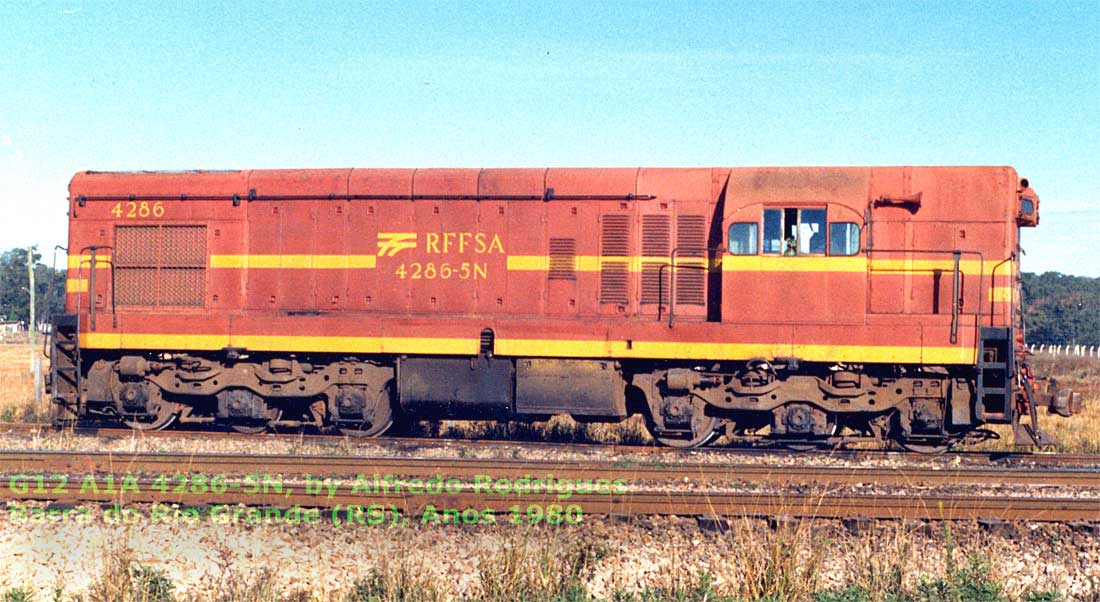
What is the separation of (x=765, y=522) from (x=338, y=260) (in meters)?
7.61

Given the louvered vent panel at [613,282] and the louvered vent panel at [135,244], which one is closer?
the louvered vent panel at [613,282]

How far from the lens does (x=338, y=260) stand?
521 inches

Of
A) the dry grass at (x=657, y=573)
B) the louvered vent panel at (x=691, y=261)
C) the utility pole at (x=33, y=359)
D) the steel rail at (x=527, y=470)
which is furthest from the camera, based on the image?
the utility pole at (x=33, y=359)

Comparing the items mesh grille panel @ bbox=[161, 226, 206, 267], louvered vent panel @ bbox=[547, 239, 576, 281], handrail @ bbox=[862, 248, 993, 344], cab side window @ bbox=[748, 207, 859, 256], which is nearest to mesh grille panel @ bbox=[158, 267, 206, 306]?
mesh grille panel @ bbox=[161, 226, 206, 267]

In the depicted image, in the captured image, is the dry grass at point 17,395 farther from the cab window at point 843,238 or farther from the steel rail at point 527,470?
the cab window at point 843,238

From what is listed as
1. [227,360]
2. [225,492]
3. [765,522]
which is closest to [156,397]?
[227,360]

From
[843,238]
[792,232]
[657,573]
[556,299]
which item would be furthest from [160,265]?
[657,573]

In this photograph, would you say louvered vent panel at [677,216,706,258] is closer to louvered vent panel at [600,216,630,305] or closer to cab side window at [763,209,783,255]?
louvered vent panel at [600,216,630,305]

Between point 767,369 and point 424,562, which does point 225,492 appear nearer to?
point 424,562

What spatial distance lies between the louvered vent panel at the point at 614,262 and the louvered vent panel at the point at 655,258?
8.8 inches

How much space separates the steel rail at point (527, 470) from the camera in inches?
394

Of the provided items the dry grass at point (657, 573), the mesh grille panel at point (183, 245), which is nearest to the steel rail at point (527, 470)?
the dry grass at point (657, 573)

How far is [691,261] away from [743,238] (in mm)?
834

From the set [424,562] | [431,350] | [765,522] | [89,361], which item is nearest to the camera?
[424,562]
